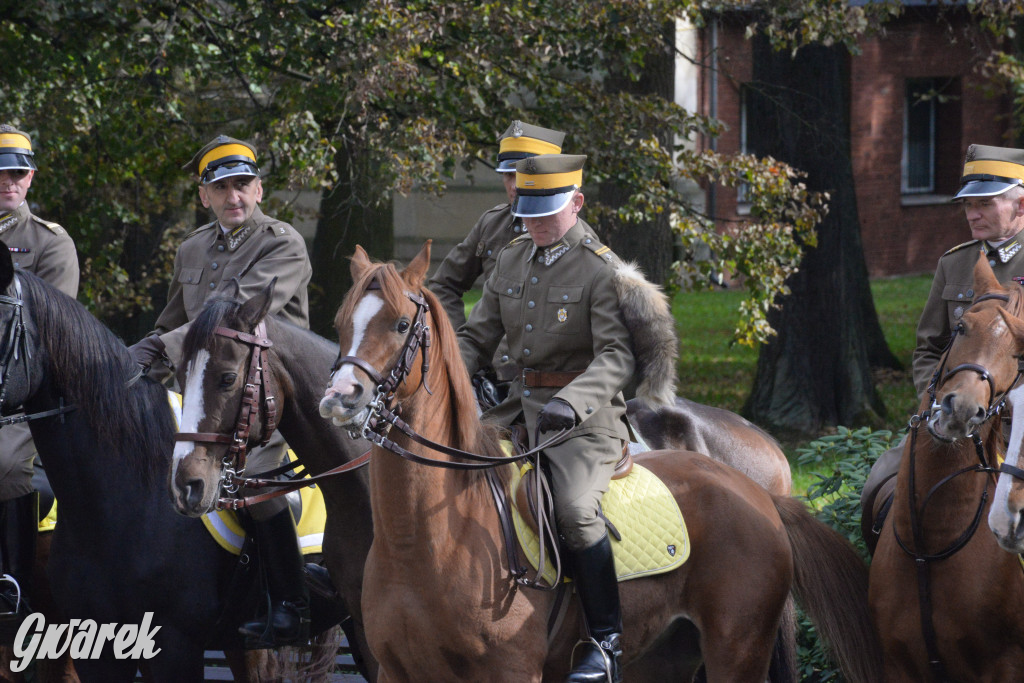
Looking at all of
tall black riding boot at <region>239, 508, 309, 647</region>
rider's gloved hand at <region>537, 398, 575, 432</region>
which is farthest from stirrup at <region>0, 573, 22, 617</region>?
rider's gloved hand at <region>537, 398, 575, 432</region>

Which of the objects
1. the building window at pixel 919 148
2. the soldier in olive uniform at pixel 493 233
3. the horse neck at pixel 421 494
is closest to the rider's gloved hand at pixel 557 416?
the horse neck at pixel 421 494

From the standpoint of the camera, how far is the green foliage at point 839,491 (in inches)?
235

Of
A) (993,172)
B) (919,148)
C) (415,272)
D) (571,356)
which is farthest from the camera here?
(919,148)

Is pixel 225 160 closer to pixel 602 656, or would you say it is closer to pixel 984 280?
pixel 602 656

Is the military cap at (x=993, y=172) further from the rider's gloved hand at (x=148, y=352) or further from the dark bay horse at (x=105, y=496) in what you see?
the dark bay horse at (x=105, y=496)

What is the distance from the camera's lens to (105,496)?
494cm

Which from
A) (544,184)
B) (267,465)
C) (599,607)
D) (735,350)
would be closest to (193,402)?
(267,465)

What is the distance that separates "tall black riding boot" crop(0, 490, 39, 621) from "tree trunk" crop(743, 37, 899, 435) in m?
8.97

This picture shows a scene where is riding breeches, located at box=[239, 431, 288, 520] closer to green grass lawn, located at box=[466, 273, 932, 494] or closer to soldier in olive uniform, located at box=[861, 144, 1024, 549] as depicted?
soldier in olive uniform, located at box=[861, 144, 1024, 549]

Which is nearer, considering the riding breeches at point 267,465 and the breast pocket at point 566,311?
the breast pocket at point 566,311

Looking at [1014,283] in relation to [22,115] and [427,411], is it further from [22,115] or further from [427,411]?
[22,115]

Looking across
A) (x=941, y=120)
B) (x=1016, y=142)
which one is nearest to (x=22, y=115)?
(x=1016, y=142)

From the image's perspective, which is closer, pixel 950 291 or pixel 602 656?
pixel 602 656

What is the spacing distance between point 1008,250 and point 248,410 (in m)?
3.04
